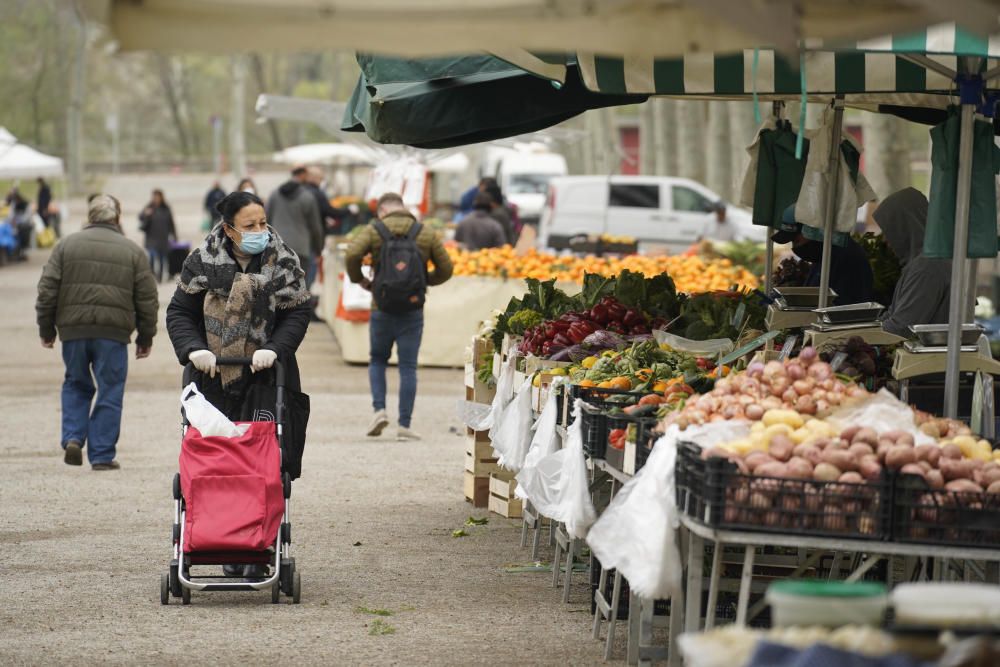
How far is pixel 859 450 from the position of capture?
5301 millimetres

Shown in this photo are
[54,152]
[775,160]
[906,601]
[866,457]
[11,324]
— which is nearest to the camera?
[906,601]

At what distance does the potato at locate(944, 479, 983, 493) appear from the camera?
201 inches

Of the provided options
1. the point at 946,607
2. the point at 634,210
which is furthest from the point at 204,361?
the point at 634,210

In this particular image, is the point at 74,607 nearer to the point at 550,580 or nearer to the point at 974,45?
the point at 550,580

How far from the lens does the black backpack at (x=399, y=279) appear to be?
11.8m

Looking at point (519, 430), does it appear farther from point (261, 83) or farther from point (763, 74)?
point (261, 83)

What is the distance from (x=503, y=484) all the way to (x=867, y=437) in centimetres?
455

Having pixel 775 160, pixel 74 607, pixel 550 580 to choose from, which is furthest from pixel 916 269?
pixel 74 607

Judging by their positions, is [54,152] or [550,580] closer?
[550,580]

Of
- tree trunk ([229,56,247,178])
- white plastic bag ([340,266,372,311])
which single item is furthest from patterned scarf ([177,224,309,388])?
tree trunk ([229,56,247,178])

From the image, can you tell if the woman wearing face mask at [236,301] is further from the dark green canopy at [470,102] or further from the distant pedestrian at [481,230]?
the distant pedestrian at [481,230]

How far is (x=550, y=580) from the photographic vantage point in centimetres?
813

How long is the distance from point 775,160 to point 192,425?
4479 mm

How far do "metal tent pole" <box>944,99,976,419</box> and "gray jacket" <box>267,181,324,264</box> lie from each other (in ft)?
43.9
